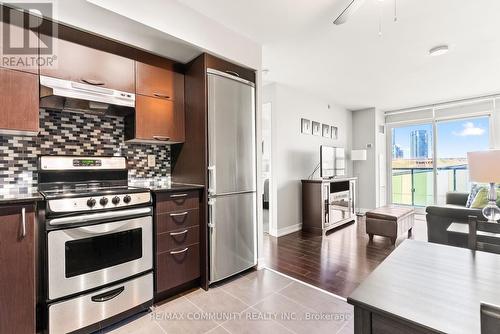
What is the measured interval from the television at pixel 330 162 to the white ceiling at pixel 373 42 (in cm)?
120

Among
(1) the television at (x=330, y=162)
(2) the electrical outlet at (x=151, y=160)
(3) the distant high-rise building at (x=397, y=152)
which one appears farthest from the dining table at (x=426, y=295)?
(3) the distant high-rise building at (x=397, y=152)

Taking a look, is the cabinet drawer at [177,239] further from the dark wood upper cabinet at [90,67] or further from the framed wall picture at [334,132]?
the framed wall picture at [334,132]

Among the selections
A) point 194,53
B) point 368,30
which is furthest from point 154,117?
point 368,30

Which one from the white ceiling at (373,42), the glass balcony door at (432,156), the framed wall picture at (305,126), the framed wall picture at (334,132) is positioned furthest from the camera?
the framed wall picture at (334,132)

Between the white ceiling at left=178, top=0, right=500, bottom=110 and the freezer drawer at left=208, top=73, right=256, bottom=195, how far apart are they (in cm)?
66

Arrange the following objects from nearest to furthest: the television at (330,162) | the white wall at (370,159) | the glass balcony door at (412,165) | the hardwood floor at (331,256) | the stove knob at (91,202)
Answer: the stove knob at (91,202) < the hardwood floor at (331,256) < the television at (330,162) < the glass balcony door at (412,165) < the white wall at (370,159)

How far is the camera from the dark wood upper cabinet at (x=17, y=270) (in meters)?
1.43

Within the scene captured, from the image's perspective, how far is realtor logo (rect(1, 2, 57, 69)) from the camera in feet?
5.27

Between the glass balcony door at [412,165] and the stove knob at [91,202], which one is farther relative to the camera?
the glass balcony door at [412,165]

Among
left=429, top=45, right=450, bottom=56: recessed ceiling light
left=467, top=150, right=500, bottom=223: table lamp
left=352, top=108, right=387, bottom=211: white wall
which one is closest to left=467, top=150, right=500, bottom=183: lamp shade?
left=467, top=150, right=500, bottom=223: table lamp

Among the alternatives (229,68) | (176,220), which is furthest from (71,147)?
(229,68)

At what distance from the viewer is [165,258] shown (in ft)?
7.05

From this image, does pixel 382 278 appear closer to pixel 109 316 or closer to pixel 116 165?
pixel 109 316

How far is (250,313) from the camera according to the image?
1.98m
